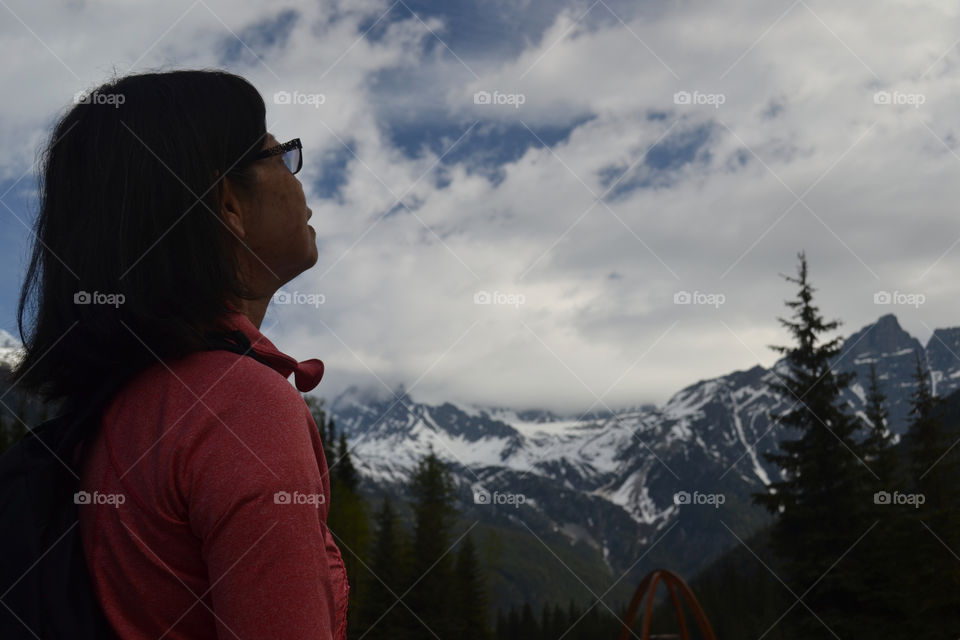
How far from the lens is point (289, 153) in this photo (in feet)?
7.66

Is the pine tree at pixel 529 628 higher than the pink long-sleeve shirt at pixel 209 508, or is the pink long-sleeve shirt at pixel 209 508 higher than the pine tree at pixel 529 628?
the pink long-sleeve shirt at pixel 209 508

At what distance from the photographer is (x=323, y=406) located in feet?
217

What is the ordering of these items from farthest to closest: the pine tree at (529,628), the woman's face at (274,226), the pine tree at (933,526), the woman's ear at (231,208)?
1. the pine tree at (529,628)
2. the pine tree at (933,526)
3. the woman's face at (274,226)
4. the woman's ear at (231,208)

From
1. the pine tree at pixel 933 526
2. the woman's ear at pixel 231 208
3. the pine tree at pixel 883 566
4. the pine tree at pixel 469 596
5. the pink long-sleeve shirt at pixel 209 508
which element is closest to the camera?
the pink long-sleeve shirt at pixel 209 508

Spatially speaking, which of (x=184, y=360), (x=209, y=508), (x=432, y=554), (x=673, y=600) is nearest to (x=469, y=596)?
(x=432, y=554)

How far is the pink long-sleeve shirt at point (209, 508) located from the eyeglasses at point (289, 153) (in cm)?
71

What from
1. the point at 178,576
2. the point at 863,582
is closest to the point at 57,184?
the point at 178,576

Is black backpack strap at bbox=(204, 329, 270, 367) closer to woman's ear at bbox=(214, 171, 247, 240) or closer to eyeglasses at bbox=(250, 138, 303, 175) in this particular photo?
woman's ear at bbox=(214, 171, 247, 240)

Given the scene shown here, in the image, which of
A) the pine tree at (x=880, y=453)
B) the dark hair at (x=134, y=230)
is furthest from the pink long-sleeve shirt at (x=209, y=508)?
the pine tree at (x=880, y=453)

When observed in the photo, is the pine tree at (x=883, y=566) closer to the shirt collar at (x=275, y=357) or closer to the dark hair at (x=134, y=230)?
the shirt collar at (x=275, y=357)

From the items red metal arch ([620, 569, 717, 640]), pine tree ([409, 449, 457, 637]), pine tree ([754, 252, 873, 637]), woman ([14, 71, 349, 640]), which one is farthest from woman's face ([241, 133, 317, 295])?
pine tree ([409, 449, 457, 637])

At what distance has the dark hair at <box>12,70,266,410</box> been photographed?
1796 millimetres

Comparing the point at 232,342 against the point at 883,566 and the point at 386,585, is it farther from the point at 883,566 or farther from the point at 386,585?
the point at 386,585

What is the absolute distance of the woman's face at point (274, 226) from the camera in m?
2.17
